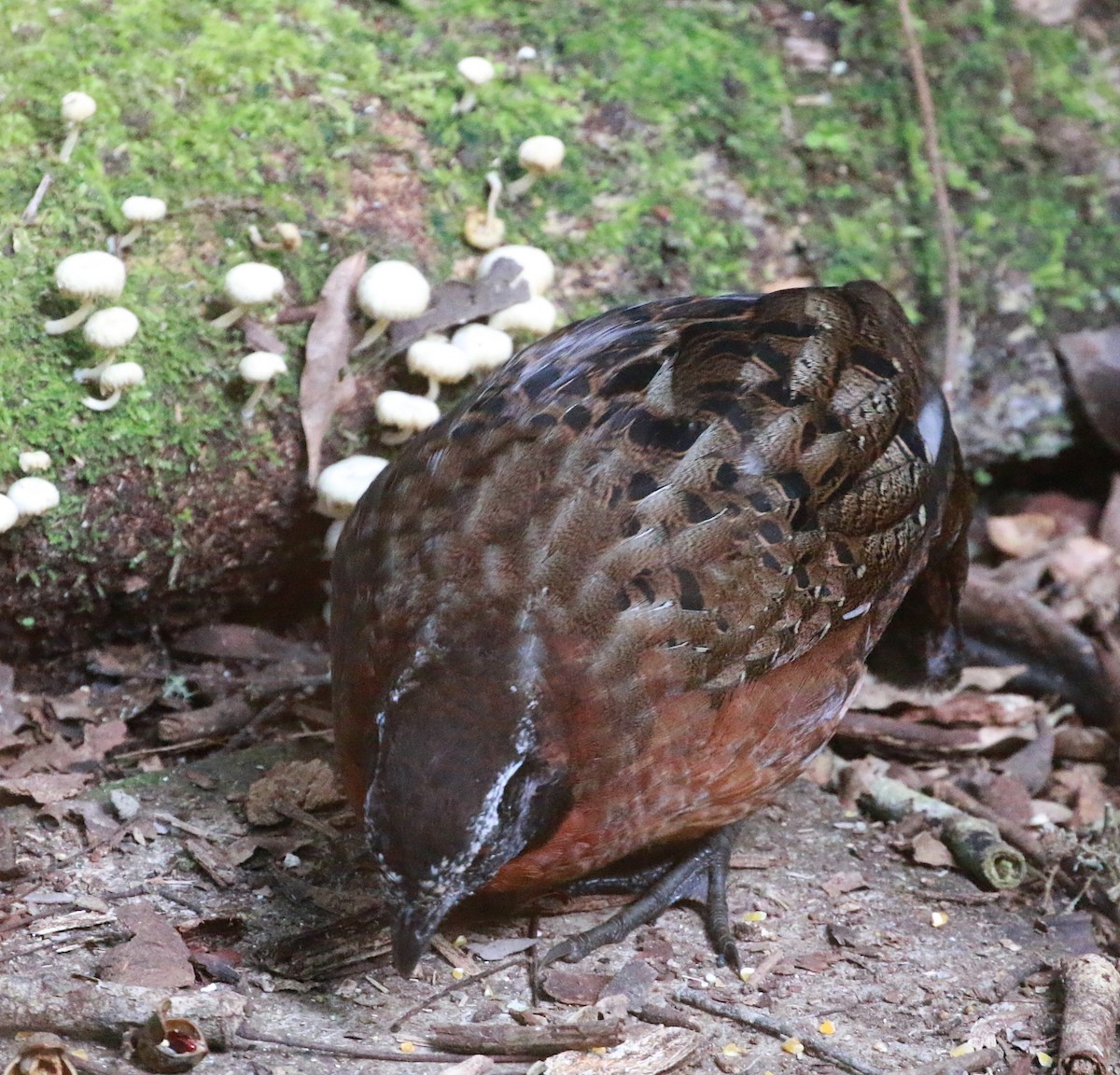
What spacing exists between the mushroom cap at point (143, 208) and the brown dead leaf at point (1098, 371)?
4072 mm

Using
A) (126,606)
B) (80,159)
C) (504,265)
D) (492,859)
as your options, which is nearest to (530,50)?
(504,265)

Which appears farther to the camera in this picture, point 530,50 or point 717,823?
point 530,50

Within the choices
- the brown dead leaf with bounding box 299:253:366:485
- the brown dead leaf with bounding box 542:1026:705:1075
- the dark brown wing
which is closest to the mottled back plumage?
the dark brown wing

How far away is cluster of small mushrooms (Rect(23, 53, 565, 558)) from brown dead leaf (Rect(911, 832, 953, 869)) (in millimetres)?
2165

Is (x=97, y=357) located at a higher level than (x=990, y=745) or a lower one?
higher

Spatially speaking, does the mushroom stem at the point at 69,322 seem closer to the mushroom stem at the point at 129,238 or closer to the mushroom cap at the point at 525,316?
the mushroom stem at the point at 129,238

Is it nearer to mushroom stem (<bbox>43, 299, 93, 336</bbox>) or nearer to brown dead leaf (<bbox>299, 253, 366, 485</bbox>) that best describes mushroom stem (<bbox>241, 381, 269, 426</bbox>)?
brown dead leaf (<bbox>299, 253, 366, 485</bbox>)

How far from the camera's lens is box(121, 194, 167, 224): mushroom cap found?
4.58 m

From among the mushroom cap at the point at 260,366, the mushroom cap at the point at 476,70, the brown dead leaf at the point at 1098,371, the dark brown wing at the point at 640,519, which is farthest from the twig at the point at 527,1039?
the brown dead leaf at the point at 1098,371

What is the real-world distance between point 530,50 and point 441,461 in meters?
2.72

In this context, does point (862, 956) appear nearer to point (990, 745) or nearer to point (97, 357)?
point (990, 745)

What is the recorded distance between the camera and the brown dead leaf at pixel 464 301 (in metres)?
4.98

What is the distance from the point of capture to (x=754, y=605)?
141 inches

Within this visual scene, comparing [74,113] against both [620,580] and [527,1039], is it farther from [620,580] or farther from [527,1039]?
[527,1039]
